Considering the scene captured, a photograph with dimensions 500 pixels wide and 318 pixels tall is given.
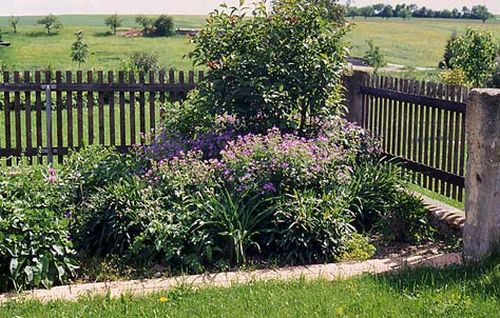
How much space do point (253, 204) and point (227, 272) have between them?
2.58 ft

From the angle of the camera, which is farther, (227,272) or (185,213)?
(185,213)

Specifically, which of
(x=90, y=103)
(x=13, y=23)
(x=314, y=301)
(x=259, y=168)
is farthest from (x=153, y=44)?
(x=314, y=301)

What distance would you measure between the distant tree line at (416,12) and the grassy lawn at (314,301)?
249 feet

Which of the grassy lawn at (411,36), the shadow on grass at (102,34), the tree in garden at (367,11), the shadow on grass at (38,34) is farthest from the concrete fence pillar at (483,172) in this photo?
the tree in garden at (367,11)

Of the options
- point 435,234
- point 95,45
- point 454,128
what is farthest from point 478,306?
point 95,45

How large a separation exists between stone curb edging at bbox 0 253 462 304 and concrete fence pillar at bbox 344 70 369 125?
3.52 meters

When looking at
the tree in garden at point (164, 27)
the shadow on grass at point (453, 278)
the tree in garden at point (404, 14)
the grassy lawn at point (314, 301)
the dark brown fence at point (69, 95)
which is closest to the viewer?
the grassy lawn at point (314, 301)

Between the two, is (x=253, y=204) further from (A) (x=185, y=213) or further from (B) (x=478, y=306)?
(B) (x=478, y=306)

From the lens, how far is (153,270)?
5098mm

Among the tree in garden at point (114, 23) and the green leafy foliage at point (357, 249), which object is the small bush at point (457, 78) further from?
the tree in garden at point (114, 23)

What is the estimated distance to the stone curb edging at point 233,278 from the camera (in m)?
4.46

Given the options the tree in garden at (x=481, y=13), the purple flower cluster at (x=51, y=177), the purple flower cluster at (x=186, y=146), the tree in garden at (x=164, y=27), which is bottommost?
the purple flower cluster at (x=51, y=177)

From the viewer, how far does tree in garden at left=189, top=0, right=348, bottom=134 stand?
703 cm

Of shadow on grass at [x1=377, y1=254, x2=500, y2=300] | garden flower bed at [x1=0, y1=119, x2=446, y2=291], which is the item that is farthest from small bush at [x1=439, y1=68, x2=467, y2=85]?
shadow on grass at [x1=377, y1=254, x2=500, y2=300]
